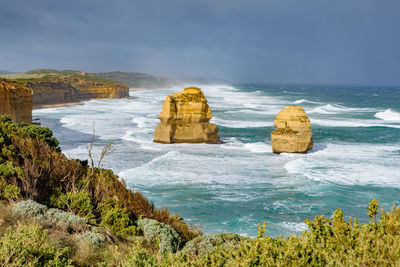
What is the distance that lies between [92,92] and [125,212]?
8971 cm

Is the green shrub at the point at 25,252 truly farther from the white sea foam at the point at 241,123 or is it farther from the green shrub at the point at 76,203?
the white sea foam at the point at 241,123

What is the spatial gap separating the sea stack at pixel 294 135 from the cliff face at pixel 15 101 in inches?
832

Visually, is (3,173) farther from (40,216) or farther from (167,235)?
(167,235)

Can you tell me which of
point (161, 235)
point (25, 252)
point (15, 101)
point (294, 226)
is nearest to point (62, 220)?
point (161, 235)

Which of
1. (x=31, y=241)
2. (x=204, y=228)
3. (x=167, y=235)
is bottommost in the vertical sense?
(x=204, y=228)

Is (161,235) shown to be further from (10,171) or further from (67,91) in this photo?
(67,91)

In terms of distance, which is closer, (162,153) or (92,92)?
(162,153)

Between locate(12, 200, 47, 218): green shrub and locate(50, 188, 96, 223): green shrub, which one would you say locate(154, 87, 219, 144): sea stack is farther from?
locate(12, 200, 47, 218): green shrub

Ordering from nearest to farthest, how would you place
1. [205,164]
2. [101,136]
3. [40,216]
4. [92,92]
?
[40,216]
[205,164]
[101,136]
[92,92]

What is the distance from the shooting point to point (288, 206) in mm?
16203

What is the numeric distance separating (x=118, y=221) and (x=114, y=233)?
0.36 m

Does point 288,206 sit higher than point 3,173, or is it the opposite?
point 3,173

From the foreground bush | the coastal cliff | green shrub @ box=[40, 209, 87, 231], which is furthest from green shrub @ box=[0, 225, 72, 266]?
the coastal cliff

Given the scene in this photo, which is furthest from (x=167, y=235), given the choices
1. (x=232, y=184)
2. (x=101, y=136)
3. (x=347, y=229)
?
(x=101, y=136)
